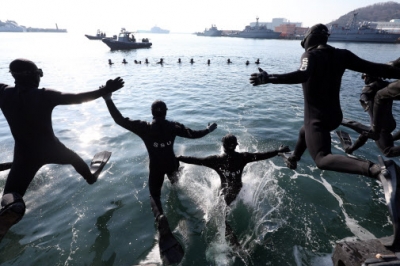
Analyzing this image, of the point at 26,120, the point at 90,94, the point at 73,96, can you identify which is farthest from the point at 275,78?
the point at 26,120

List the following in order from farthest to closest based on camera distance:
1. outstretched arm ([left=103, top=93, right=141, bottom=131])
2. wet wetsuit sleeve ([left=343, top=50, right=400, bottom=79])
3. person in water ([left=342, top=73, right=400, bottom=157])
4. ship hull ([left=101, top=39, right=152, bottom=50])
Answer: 1. ship hull ([left=101, top=39, right=152, bottom=50])
2. person in water ([left=342, top=73, right=400, bottom=157])
3. outstretched arm ([left=103, top=93, right=141, bottom=131])
4. wet wetsuit sleeve ([left=343, top=50, right=400, bottom=79])

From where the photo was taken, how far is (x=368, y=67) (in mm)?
3316

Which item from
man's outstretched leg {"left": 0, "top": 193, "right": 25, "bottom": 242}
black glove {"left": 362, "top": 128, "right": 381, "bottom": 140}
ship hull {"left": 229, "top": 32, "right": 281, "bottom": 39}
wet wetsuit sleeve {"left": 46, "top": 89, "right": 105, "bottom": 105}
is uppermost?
ship hull {"left": 229, "top": 32, "right": 281, "bottom": 39}

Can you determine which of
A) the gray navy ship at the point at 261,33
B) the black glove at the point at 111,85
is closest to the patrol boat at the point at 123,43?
the black glove at the point at 111,85

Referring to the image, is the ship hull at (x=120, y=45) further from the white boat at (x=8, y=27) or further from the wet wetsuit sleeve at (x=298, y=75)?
the white boat at (x=8, y=27)

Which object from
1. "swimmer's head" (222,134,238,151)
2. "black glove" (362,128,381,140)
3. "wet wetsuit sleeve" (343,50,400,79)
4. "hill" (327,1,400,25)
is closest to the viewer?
"wet wetsuit sleeve" (343,50,400,79)

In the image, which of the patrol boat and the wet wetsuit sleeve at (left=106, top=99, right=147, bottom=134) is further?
the patrol boat

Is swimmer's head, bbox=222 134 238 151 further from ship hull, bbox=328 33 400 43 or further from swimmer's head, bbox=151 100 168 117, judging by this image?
ship hull, bbox=328 33 400 43

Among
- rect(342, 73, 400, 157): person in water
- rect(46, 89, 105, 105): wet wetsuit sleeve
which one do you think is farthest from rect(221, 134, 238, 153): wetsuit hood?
rect(342, 73, 400, 157): person in water

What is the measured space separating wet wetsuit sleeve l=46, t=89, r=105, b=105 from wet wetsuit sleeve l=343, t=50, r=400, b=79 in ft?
12.4

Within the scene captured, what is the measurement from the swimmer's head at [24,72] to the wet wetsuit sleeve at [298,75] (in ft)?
12.2

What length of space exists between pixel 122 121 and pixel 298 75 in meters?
3.05

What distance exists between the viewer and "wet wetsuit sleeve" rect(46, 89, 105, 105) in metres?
3.42

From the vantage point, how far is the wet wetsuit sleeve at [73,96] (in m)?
3.42
